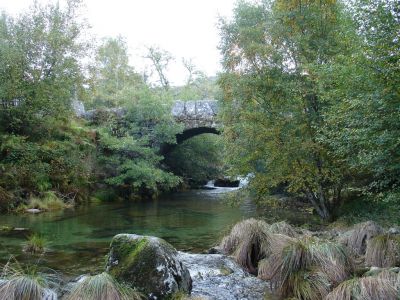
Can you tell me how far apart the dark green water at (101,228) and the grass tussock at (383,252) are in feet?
14.0

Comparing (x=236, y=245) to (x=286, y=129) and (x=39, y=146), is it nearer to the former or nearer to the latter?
(x=286, y=129)


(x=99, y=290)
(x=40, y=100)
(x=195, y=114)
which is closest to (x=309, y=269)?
(x=99, y=290)

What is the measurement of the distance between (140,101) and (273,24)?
14204 millimetres

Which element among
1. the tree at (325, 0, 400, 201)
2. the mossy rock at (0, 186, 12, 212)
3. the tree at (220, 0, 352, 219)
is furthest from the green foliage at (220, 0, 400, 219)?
the mossy rock at (0, 186, 12, 212)

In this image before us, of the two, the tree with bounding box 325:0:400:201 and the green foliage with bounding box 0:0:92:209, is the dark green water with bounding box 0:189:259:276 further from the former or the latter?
the tree with bounding box 325:0:400:201

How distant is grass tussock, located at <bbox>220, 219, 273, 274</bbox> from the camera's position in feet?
24.6

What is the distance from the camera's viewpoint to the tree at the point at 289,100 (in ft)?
37.9

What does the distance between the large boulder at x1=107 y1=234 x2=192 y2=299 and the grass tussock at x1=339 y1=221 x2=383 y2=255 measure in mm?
3936

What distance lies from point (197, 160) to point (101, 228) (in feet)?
68.2

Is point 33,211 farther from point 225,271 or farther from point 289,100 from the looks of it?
point 225,271

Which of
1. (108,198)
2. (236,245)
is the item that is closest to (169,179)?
(108,198)

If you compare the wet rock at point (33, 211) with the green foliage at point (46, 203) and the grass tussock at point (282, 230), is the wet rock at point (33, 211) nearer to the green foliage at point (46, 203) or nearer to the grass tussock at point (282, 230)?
the green foliage at point (46, 203)

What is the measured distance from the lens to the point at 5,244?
378 inches

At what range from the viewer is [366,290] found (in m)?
4.60
